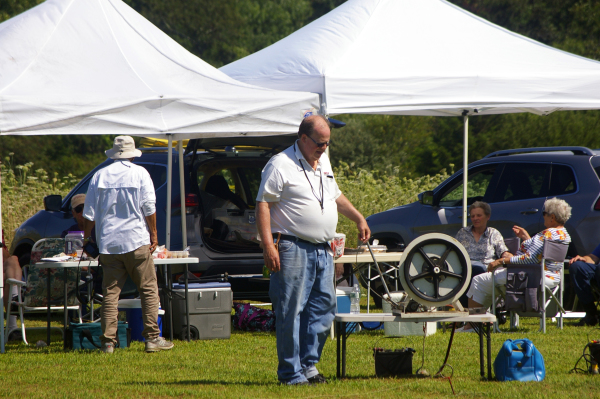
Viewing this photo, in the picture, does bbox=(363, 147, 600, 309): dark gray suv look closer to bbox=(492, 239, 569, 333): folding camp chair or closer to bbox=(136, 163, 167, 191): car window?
bbox=(492, 239, 569, 333): folding camp chair

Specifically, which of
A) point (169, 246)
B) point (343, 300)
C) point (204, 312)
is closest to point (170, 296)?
point (204, 312)

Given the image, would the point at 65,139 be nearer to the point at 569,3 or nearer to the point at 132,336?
the point at 569,3

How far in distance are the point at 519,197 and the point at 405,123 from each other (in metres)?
19.8

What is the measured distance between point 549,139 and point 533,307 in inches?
717

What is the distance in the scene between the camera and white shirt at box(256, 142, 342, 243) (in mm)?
4738

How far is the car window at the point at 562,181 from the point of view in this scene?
26.4 ft

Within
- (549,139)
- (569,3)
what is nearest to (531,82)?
(549,139)

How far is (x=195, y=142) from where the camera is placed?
317 inches

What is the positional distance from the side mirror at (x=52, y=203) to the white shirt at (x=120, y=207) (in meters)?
2.64

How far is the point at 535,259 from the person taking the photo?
23.1ft

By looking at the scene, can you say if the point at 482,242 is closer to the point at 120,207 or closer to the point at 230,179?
the point at 230,179

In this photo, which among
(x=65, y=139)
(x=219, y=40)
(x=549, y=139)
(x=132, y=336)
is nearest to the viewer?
(x=132, y=336)

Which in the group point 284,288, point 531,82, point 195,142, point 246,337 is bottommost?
point 246,337

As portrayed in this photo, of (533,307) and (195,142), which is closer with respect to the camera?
(533,307)
